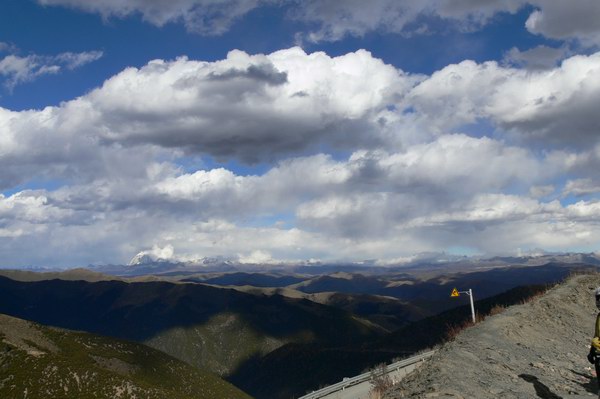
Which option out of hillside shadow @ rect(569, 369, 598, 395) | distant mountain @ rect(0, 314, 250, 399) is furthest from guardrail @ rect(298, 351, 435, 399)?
distant mountain @ rect(0, 314, 250, 399)

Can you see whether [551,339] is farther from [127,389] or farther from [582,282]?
[127,389]

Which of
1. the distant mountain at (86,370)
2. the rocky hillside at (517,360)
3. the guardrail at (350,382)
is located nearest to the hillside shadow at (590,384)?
the rocky hillside at (517,360)

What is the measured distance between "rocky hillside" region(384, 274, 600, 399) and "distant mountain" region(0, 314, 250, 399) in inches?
3452

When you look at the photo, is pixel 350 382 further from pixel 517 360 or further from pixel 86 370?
pixel 86 370

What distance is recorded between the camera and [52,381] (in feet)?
317

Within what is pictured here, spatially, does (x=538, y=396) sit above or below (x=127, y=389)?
above

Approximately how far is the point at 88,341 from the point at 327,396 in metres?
127

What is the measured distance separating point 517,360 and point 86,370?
10550 centimetres

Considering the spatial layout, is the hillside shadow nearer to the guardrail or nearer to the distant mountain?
the guardrail

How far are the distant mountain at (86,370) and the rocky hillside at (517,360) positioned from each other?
87682mm

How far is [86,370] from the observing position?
104 meters

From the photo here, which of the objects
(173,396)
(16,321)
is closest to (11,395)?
(173,396)

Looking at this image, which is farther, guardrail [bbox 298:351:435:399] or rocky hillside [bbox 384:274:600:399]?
guardrail [bbox 298:351:435:399]

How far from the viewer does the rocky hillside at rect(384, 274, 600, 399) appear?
14.2m
